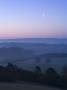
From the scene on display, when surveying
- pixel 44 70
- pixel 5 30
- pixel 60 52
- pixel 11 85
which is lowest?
pixel 11 85

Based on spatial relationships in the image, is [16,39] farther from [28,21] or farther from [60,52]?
[60,52]

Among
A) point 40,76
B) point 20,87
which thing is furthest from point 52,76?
point 20,87

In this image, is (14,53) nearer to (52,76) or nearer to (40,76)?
(40,76)

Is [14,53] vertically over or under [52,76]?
over

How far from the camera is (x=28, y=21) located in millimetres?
3930

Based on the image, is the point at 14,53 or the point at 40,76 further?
the point at 14,53

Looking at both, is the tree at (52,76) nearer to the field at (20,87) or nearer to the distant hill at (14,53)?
the field at (20,87)

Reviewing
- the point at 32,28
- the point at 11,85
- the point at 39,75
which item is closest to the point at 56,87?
the point at 39,75

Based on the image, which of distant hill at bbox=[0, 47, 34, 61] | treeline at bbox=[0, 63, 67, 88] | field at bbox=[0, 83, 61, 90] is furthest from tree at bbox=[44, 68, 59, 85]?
distant hill at bbox=[0, 47, 34, 61]

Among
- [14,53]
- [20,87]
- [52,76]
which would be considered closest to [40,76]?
[52,76]

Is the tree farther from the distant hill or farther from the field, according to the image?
the distant hill

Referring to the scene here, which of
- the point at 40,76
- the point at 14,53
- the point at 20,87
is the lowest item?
the point at 20,87

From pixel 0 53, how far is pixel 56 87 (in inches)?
42.0

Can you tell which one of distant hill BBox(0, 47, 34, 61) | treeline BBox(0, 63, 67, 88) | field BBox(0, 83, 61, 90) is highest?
distant hill BBox(0, 47, 34, 61)
